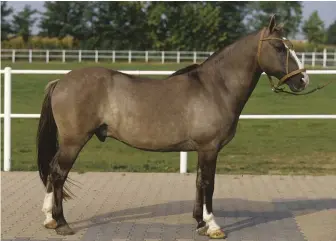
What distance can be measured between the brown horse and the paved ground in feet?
1.16

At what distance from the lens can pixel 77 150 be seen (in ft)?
19.8

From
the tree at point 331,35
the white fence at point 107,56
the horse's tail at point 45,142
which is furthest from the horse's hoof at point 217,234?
the tree at point 331,35

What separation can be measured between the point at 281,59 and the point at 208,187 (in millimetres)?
1427

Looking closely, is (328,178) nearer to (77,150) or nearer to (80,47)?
(77,150)

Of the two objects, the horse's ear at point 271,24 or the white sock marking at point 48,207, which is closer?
the horse's ear at point 271,24

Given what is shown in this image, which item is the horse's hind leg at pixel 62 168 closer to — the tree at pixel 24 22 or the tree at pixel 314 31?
Result: the tree at pixel 24 22

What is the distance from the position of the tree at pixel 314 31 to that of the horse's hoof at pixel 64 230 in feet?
220

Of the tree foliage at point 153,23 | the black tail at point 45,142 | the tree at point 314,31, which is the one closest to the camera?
the black tail at point 45,142

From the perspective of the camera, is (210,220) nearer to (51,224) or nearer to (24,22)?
(51,224)

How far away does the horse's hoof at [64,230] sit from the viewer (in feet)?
19.6

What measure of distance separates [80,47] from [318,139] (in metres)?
43.4

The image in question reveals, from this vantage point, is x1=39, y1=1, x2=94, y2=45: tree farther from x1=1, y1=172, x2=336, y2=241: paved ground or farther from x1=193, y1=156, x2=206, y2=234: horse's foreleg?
x1=193, y1=156, x2=206, y2=234: horse's foreleg

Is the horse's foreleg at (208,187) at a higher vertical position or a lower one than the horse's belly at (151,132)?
lower

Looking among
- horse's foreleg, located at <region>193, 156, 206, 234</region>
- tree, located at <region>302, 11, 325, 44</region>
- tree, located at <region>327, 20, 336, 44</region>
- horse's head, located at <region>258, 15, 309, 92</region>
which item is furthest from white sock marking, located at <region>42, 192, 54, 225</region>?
tree, located at <region>327, 20, 336, 44</region>
